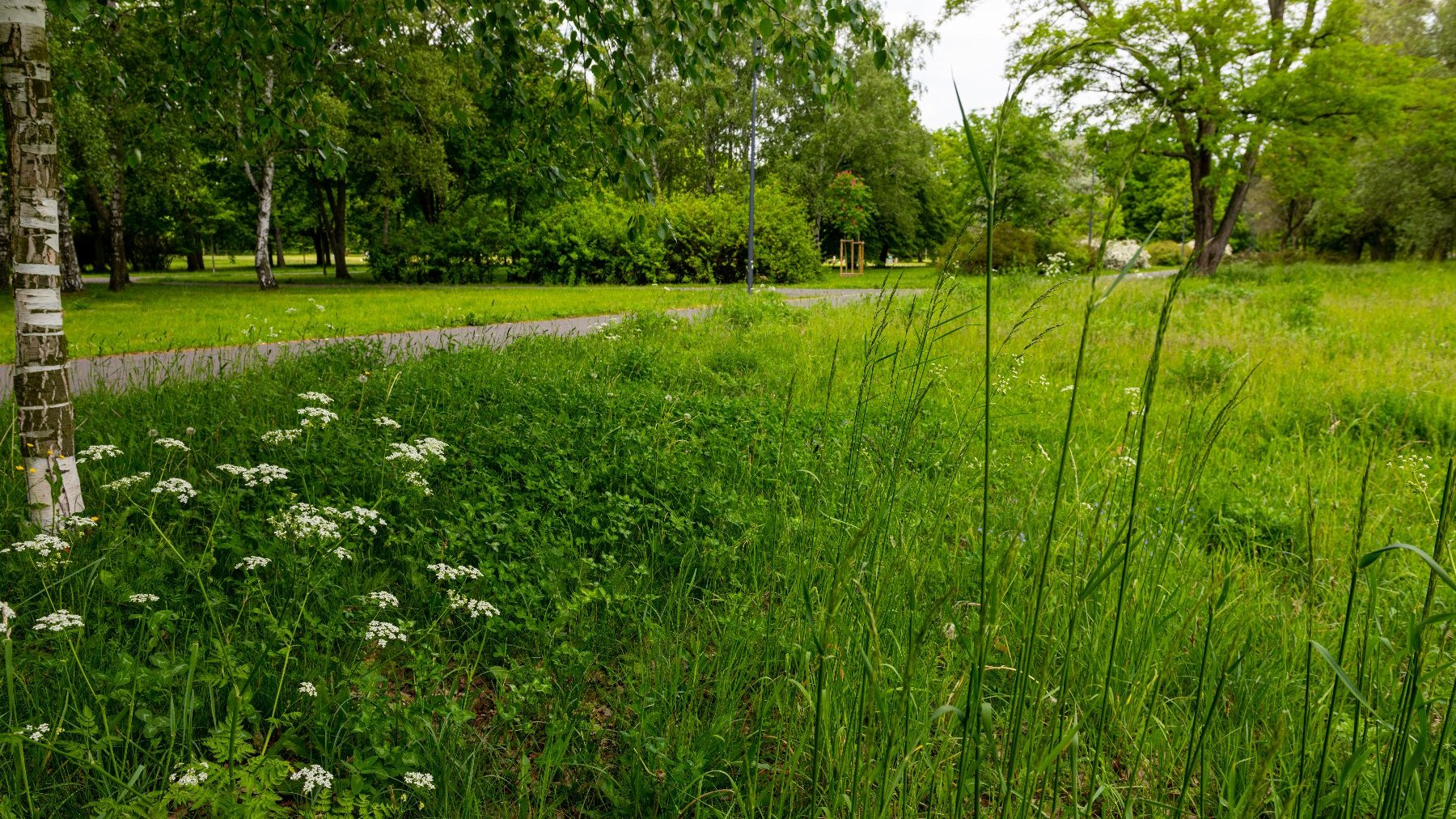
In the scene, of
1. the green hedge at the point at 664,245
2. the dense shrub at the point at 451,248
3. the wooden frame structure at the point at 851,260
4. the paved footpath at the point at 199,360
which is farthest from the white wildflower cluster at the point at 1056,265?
the wooden frame structure at the point at 851,260

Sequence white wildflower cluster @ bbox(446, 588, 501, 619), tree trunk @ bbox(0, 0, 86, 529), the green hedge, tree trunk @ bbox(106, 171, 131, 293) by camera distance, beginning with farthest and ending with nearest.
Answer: the green hedge → tree trunk @ bbox(106, 171, 131, 293) → tree trunk @ bbox(0, 0, 86, 529) → white wildflower cluster @ bbox(446, 588, 501, 619)

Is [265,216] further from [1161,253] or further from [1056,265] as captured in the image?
[1161,253]

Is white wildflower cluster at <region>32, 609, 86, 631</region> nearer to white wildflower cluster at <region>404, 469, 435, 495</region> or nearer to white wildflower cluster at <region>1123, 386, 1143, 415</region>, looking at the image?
white wildflower cluster at <region>404, 469, 435, 495</region>

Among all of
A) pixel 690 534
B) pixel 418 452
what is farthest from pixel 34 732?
pixel 690 534

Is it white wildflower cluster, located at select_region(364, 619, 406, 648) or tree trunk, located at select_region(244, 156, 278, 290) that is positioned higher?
tree trunk, located at select_region(244, 156, 278, 290)

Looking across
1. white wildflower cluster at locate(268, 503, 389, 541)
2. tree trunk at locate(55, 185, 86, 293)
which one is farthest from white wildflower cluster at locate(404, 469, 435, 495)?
tree trunk at locate(55, 185, 86, 293)

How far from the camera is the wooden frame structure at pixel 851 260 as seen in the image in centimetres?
3541

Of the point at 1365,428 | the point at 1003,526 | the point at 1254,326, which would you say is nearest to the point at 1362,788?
the point at 1003,526

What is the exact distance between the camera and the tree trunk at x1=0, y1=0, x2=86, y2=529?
2.81m

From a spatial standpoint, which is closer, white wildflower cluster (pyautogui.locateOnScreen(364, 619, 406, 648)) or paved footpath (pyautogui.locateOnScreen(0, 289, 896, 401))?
white wildflower cluster (pyautogui.locateOnScreen(364, 619, 406, 648))

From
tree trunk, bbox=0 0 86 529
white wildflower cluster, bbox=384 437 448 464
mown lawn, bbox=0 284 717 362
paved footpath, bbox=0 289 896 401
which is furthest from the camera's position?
mown lawn, bbox=0 284 717 362

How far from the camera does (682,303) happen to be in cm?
1472

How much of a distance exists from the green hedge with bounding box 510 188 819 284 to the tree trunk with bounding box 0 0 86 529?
68.8ft

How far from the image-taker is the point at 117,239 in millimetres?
A: 19984
